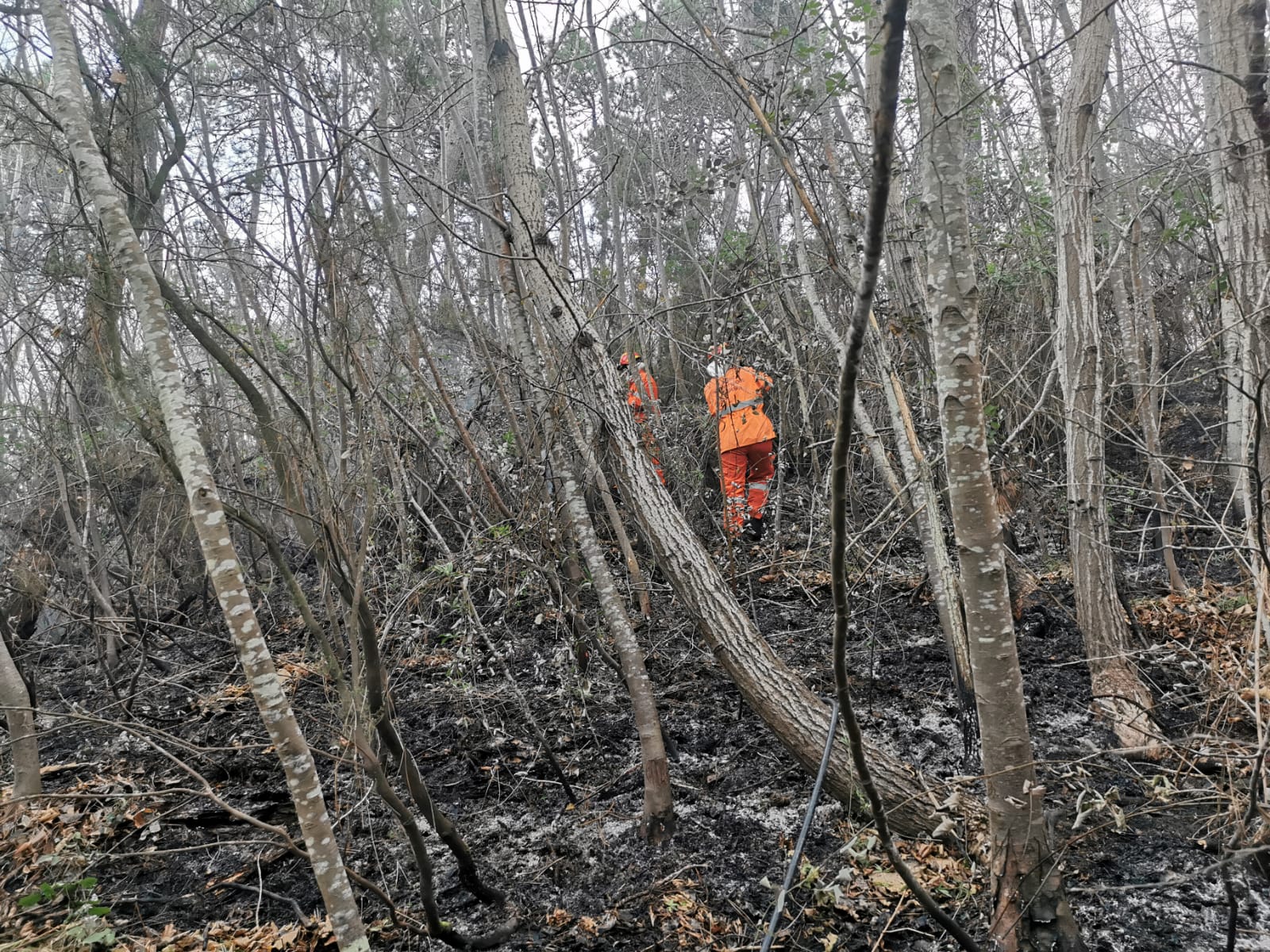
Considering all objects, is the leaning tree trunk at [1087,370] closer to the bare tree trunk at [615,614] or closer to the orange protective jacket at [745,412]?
the bare tree trunk at [615,614]

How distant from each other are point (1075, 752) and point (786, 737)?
1.45m

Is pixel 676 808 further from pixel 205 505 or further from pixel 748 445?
pixel 748 445

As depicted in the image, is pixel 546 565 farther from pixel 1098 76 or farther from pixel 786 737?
pixel 1098 76

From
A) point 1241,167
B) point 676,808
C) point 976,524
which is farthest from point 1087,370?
point 676,808

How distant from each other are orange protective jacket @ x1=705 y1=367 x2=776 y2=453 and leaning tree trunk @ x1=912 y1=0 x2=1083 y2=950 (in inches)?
166

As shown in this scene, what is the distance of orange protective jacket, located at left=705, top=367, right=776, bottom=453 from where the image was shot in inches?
265

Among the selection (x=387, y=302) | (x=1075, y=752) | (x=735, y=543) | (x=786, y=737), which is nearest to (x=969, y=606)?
(x=786, y=737)

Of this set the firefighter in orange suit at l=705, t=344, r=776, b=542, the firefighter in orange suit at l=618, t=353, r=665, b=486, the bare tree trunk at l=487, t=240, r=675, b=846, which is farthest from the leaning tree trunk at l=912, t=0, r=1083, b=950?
the firefighter in orange suit at l=705, t=344, r=776, b=542

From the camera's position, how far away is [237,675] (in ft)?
19.2

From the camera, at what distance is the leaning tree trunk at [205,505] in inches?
98.8

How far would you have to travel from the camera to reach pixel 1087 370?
4.20 meters

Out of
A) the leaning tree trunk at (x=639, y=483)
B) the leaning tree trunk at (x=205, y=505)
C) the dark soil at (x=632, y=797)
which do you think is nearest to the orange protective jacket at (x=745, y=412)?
the dark soil at (x=632, y=797)

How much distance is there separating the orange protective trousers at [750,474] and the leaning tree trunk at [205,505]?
4.59m

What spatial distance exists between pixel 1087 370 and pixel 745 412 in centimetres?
329
